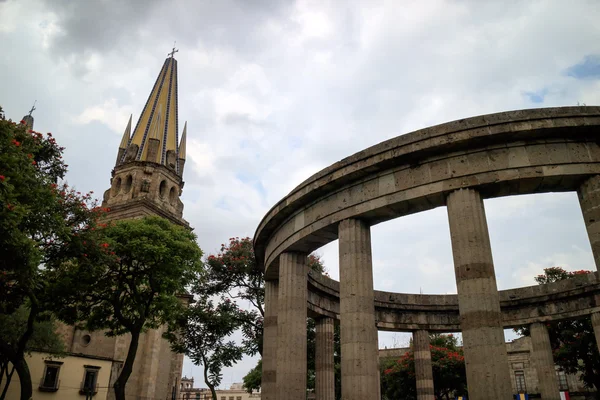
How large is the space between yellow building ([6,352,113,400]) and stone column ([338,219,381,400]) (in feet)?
91.4

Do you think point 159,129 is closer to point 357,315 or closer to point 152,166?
point 152,166

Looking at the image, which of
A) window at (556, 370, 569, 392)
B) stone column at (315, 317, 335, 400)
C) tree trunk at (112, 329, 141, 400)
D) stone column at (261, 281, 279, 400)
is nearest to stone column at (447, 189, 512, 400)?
stone column at (261, 281, 279, 400)

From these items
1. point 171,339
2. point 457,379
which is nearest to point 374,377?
point 171,339

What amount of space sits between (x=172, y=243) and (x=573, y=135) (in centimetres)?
2128

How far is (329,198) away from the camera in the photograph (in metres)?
17.5

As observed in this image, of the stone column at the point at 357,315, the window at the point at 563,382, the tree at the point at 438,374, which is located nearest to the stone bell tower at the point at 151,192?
the tree at the point at 438,374

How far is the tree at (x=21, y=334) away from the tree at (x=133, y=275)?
672 cm

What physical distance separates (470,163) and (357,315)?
20.0 ft

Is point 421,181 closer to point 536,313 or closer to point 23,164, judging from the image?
point 23,164

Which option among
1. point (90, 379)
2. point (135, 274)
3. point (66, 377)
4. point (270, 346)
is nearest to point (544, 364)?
point (270, 346)

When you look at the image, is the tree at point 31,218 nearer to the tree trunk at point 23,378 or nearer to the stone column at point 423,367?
the tree trunk at point 23,378

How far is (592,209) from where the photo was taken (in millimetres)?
13312

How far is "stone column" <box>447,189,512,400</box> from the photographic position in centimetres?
1196

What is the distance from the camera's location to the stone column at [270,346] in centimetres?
1991
